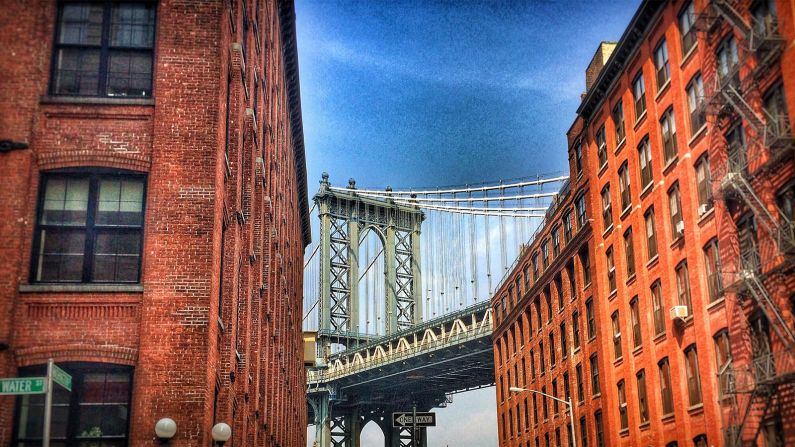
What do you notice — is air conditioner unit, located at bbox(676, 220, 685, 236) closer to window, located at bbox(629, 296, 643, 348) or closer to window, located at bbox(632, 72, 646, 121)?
window, located at bbox(629, 296, 643, 348)

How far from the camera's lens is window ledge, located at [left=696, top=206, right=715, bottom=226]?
114 ft

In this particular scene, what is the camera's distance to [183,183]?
70.9 ft

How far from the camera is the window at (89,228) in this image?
2105 cm

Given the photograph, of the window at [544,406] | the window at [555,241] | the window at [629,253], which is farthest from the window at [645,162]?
the window at [544,406]

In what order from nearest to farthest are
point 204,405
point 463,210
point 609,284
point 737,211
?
1. point 204,405
2. point 737,211
3. point 609,284
4. point 463,210

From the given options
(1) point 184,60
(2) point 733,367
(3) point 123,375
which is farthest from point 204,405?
(2) point 733,367

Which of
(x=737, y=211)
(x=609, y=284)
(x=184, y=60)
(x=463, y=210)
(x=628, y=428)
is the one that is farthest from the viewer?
(x=463, y=210)

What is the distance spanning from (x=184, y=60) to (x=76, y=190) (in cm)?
385

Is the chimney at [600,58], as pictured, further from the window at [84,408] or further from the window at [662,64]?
the window at [84,408]

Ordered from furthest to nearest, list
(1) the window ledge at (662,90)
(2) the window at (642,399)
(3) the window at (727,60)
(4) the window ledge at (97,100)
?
(2) the window at (642,399)
(1) the window ledge at (662,90)
(3) the window at (727,60)
(4) the window ledge at (97,100)

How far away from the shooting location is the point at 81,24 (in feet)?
74.7

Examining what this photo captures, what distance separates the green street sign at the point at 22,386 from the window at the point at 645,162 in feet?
104

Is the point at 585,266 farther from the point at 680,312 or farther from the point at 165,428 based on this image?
the point at 165,428

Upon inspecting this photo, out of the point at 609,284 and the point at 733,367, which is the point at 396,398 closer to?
the point at 609,284
